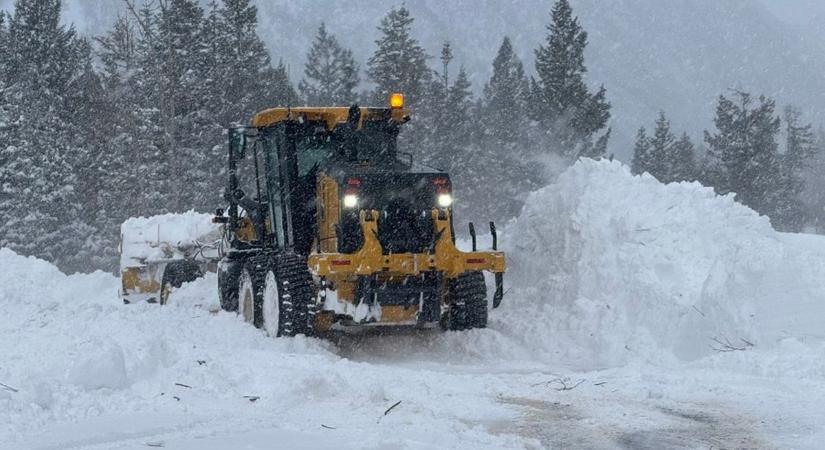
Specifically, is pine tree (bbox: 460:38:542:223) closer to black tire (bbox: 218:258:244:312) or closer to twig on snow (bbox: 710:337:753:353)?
black tire (bbox: 218:258:244:312)

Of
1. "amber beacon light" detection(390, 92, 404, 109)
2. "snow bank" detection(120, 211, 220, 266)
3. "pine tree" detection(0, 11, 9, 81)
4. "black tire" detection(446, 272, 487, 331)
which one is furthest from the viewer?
"pine tree" detection(0, 11, 9, 81)

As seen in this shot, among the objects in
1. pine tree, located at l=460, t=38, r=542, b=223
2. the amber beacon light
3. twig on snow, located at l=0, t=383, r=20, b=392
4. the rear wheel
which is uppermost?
pine tree, located at l=460, t=38, r=542, b=223

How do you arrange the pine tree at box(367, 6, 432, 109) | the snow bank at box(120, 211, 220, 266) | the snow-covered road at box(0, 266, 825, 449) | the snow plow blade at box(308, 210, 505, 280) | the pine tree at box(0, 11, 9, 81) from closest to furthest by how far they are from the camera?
the snow-covered road at box(0, 266, 825, 449) < the snow plow blade at box(308, 210, 505, 280) < the snow bank at box(120, 211, 220, 266) < the pine tree at box(0, 11, 9, 81) < the pine tree at box(367, 6, 432, 109)

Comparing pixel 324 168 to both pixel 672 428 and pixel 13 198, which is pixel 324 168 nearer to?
pixel 672 428

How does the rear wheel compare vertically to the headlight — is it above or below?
below

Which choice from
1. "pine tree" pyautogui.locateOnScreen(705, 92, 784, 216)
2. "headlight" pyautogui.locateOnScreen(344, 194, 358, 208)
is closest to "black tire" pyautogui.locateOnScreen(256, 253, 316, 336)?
"headlight" pyautogui.locateOnScreen(344, 194, 358, 208)

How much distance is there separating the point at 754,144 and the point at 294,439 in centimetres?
4578

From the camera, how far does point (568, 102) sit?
3850cm

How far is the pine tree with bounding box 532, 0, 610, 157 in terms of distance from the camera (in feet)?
126

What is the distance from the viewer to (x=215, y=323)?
10859 mm

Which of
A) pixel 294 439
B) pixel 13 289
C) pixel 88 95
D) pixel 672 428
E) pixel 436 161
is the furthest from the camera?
pixel 436 161

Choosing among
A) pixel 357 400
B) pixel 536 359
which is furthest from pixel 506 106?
pixel 357 400

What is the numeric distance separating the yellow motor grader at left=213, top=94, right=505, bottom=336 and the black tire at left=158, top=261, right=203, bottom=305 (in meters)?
2.41

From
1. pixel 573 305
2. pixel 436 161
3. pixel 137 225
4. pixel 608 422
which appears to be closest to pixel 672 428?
pixel 608 422
